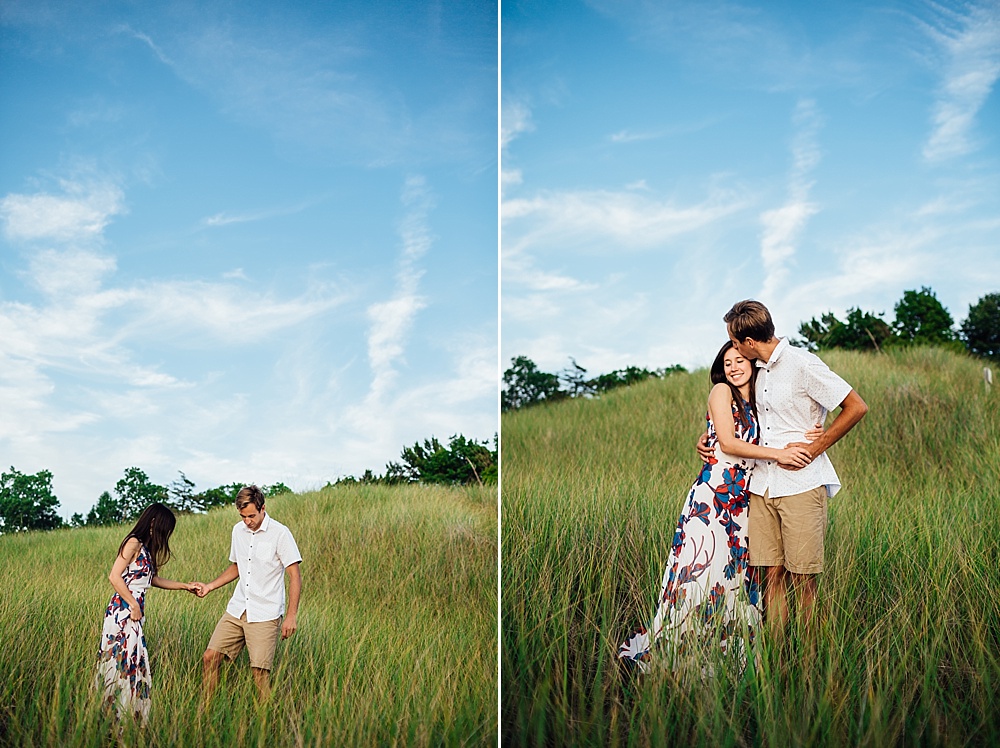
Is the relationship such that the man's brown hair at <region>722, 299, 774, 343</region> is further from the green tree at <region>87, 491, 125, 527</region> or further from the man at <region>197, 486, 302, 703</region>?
the green tree at <region>87, 491, 125, 527</region>

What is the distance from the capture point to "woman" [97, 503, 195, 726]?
9.85ft

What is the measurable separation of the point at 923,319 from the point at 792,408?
34.2 inches

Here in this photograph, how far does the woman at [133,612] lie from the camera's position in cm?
300

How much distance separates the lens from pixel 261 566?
126 inches

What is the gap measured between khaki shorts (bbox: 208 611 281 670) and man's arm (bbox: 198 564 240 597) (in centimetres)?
12

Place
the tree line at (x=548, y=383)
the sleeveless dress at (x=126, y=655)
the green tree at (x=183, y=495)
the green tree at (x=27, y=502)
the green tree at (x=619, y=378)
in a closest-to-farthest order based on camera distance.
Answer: the sleeveless dress at (x=126, y=655), the green tree at (x=27, y=502), the green tree at (x=183, y=495), the green tree at (x=619, y=378), the tree line at (x=548, y=383)

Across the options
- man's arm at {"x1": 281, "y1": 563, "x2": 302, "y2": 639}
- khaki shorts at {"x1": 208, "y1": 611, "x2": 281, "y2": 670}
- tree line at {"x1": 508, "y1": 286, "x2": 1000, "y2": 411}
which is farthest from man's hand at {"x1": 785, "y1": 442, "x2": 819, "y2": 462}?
khaki shorts at {"x1": 208, "y1": 611, "x2": 281, "y2": 670}

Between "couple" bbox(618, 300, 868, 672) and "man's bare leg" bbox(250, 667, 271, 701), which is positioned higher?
"couple" bbox(618, 300, 868, 672)

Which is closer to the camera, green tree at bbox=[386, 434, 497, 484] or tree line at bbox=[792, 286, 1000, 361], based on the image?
tree line at bbox=[792, 286, 1000, 361]

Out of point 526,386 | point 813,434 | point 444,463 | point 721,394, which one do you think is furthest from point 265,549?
point 813,434

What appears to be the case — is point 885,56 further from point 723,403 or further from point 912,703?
point 912,703

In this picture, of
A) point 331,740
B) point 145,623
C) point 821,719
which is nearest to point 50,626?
point 145,623

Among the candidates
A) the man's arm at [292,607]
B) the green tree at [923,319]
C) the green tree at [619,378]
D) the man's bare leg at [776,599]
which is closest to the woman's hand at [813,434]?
the man's bare leg at [776,599]

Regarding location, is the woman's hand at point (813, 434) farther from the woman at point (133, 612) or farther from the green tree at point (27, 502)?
the green tree at point (27, 502)
